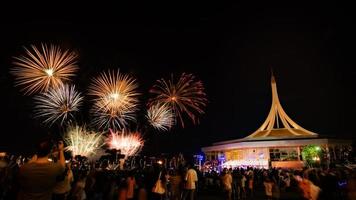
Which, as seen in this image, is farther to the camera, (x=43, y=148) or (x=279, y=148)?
(x=279, y=148)

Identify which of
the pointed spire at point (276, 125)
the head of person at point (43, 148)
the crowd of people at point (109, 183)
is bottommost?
the crowd of people at point (109, 183)

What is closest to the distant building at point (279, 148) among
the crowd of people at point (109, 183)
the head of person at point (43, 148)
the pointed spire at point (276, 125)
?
the pointed spire at point (276, 125)

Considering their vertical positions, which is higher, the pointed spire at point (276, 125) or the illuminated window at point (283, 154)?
the pointed spire at point (276, 125)

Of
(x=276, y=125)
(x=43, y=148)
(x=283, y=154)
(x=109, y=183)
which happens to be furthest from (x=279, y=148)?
(x=43, y=148)

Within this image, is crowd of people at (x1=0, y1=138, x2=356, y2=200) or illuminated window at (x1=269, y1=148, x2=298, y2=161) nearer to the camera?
crowd of people at (x1=0, y1=138, x2=356, y2=200)

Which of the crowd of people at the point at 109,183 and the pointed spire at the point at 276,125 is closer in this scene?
the crowd of people at the point at 109,183

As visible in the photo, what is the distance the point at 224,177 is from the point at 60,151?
461 inches

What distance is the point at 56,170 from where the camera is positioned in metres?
3.67

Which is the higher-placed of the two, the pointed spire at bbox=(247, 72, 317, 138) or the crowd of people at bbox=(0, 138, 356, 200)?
the pointed spire at bbox=(247, 72, 317, 138)

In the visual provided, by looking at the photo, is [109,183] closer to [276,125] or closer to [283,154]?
[283,154]

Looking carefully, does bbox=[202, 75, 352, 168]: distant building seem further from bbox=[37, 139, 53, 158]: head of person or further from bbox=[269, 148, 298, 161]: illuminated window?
bbox=[37, 139, 53, 158]: head of person

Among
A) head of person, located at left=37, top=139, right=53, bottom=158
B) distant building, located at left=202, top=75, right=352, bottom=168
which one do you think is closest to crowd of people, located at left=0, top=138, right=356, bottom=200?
head of person, located at left=37, top=139, right=53, bottom=158

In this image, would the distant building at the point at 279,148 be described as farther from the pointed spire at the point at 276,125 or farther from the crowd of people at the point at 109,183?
the crowd of people at the point at 109,183

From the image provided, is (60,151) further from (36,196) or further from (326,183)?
(326,183)
